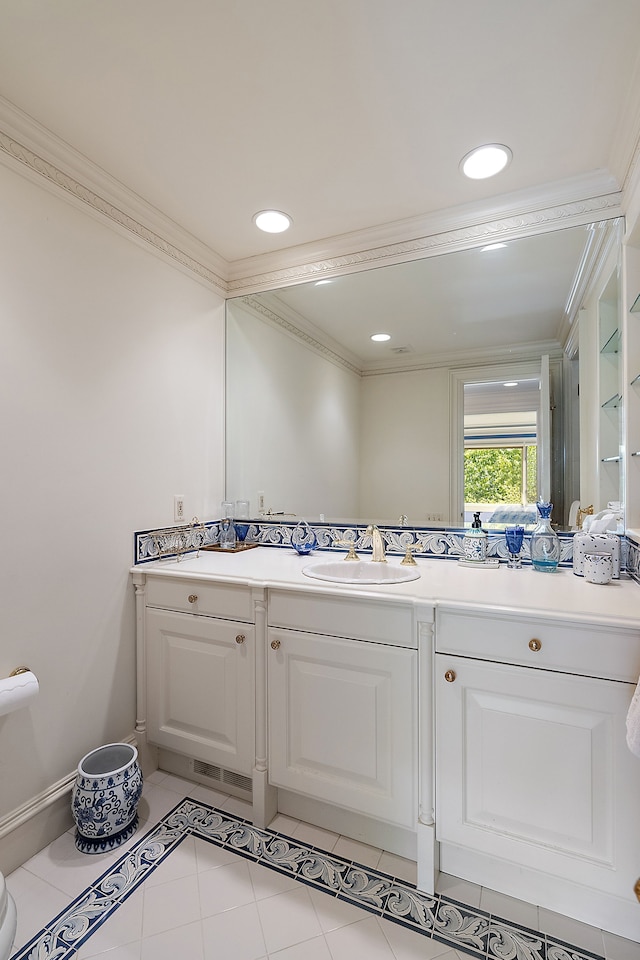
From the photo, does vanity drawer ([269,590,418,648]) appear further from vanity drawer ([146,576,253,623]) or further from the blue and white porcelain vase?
the blue and white porcelain vase

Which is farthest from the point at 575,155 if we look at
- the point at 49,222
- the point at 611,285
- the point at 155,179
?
the point at 49,222

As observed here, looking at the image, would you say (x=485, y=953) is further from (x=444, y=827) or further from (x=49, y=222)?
(x=49, y=222)

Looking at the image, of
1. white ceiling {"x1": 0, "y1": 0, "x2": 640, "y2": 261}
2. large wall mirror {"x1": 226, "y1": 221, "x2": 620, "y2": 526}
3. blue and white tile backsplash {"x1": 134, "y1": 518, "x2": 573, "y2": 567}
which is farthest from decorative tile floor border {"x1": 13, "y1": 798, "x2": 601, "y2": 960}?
white ceiling {"x1": 0, "y1": 0, "x2": 640, "y2": 261}

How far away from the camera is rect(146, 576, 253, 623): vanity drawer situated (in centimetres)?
163

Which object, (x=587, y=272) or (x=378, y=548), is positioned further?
(x=378, y=548)

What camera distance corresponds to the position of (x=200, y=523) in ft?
7.23

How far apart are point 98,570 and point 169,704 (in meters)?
0.59

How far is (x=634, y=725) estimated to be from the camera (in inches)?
39.9

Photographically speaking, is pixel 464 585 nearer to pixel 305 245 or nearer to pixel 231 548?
pixel 231 548

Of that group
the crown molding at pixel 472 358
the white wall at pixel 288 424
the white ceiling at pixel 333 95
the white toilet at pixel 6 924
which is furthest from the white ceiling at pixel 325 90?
the white toilet at pixel 6 924

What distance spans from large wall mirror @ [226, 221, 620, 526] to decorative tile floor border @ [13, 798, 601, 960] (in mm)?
1227

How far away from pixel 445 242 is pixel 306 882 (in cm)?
230

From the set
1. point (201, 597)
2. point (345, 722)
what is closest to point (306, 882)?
point (345, 722)

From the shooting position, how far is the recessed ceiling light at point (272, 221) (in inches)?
74.0
